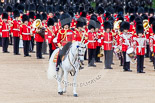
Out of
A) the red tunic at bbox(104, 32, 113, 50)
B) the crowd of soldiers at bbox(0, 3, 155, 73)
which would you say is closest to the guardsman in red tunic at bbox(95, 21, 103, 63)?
the crowd of soldiers at bbox(0, 3, 155, 73)

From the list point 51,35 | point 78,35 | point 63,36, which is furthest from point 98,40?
point 63,36

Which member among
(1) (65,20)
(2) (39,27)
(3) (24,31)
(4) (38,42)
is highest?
(1) (65,20)

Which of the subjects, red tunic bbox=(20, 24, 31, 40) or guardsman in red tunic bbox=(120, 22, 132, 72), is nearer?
guardsman in red tunic bbox=(120, 22, 132, 72)

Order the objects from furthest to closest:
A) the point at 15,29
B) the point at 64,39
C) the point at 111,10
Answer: the point at 111,10 → the point at 15,29 → the point at 64,39

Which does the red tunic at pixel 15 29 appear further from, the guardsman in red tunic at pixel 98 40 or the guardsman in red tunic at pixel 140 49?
the guardsman in red tunic at pixel 140 49

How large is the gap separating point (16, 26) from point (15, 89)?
6.98m

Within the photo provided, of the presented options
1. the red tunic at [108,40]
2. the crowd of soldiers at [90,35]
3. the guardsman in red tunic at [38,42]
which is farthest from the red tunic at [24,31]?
the red tunic at [108,40]

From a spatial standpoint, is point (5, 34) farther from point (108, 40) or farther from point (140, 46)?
point (140, 46)

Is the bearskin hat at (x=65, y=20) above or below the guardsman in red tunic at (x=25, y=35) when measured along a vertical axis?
above

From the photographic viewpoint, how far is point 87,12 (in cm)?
2542

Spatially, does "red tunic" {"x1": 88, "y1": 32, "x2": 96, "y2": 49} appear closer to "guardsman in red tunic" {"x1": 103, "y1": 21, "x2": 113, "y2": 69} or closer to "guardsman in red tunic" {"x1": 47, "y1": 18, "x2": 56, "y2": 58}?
"guardsman in red tunic" {"x1": 103, "y1": 21, "x2": 113, "y2": 69}

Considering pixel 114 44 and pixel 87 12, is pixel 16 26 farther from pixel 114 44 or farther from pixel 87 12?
pixel 87 12

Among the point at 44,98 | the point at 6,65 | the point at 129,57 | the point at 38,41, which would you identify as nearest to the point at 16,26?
the point at 38,41

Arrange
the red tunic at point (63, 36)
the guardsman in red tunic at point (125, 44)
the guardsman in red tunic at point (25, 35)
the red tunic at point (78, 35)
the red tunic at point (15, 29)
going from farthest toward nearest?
the red tunic at point (15, 29)
the guardsman in red tunic at point (25, 35)
the guardsman in red tunic at point (125, 44)
the red tunic at point (78, 35)
the red tunic at point (63, 36)
